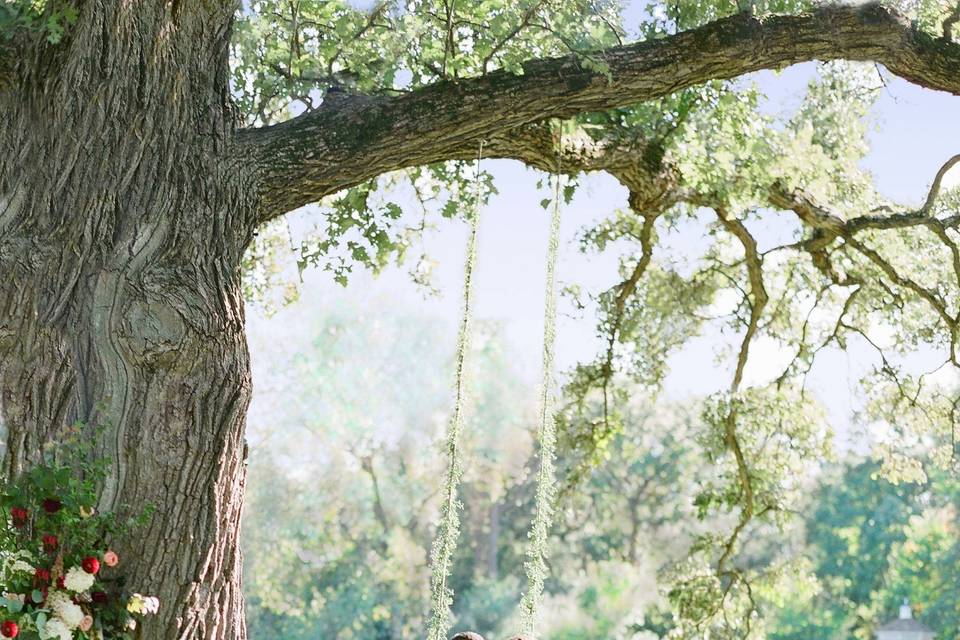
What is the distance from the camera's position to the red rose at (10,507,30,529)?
111 inches

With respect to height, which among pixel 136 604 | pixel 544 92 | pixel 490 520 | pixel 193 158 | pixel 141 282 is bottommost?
pixel 136 604

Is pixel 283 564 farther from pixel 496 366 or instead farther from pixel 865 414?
pixel 865 414

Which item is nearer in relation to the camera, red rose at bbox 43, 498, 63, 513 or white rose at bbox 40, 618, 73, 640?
white rose at bbox 40, 618, 73, 640

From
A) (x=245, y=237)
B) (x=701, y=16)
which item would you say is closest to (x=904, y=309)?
(x=701, y=16)

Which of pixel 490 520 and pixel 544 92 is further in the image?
pixel 490 520

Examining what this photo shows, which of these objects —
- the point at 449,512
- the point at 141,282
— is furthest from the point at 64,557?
the point at 449,512

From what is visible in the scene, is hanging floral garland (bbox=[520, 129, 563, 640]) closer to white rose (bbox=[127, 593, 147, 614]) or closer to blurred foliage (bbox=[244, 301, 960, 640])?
white rose (bbox=[127, 593, 147, 614])

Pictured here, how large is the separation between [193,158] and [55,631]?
1.29m

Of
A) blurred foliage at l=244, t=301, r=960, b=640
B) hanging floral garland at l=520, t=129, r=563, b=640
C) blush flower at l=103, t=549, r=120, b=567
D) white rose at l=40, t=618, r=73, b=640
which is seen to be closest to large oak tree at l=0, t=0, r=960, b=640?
blush flower at l=103, t=549, r=120, b=567

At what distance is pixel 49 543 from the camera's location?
9.26 ft

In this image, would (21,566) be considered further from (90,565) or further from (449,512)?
(449,512)

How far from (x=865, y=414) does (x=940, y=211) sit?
1045mm

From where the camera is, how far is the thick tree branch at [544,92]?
3580 mm

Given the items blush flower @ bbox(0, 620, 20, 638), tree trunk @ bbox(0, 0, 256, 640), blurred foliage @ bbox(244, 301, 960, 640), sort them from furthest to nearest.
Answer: blurred foliage @ bbox(244, 301, 960, 640) < tree trunk @ bbox(0, 0, 256, 640) < blush flower @ bbox(0, 620, 20, 638)
